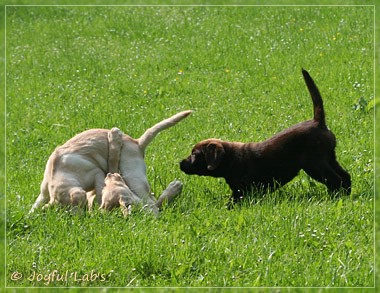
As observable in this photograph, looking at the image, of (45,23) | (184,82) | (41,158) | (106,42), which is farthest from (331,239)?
(45,23)

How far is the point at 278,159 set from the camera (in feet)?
26.8

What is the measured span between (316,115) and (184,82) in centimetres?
513

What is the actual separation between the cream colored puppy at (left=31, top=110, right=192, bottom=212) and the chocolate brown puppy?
55cm

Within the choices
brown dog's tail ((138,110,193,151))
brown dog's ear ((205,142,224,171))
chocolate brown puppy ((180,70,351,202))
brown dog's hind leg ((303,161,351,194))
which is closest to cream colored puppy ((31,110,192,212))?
brown dog's tail ((138,110,193,151))

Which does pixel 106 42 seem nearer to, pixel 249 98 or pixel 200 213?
pixel 249 98

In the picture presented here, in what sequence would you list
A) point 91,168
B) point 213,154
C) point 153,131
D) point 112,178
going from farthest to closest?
point 213,154, point 153,131, point 91,168, point 112,178

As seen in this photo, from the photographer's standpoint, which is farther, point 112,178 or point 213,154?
point 213,154

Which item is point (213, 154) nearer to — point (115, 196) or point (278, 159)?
point (278, 159)

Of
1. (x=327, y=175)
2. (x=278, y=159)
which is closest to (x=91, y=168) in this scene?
(x=278, y=159)

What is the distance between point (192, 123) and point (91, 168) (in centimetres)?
336

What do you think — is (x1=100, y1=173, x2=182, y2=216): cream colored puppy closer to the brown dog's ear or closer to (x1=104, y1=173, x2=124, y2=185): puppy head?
(x1=104, y1=173, x2=124, y2=185): puppy head

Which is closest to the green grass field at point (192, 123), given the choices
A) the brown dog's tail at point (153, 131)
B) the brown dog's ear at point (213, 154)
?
the brown dog's ear at point (213, 154)

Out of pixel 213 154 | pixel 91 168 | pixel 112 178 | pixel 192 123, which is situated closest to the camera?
pixel 112 178

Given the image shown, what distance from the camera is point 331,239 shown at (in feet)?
22.7
